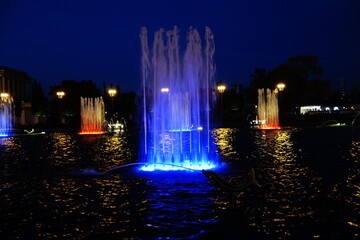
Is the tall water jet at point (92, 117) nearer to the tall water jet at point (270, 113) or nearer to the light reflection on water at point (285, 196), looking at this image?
the tall water jet at point (270, 113)

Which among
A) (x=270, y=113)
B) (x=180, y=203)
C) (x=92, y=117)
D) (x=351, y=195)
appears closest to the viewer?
(x=180, y=203)

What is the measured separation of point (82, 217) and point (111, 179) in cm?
333

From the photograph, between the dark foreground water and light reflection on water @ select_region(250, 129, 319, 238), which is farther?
light reflection on water @ select_region(250, 129, 319, 238)

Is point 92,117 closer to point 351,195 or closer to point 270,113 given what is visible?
point 270,113

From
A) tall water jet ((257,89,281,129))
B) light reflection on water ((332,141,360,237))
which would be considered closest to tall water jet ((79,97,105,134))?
tall water jet ((257,89,281,129))

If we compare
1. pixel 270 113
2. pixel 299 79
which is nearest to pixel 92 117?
pixel 270 113

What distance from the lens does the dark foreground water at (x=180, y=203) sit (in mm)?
5750

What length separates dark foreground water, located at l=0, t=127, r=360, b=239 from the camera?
575 centimetres

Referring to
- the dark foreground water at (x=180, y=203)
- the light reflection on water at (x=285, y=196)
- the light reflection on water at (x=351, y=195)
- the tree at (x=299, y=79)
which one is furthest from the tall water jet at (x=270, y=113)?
the light reflection on water at (x=351, y=195)

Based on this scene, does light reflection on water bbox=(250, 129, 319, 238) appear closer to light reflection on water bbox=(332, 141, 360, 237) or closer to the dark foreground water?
the dark foreground water

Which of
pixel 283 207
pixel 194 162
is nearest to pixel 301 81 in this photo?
pixel 194 162

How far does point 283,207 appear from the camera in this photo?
6863 mm

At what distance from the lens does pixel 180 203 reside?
7340mm

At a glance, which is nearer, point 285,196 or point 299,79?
point 285,196
